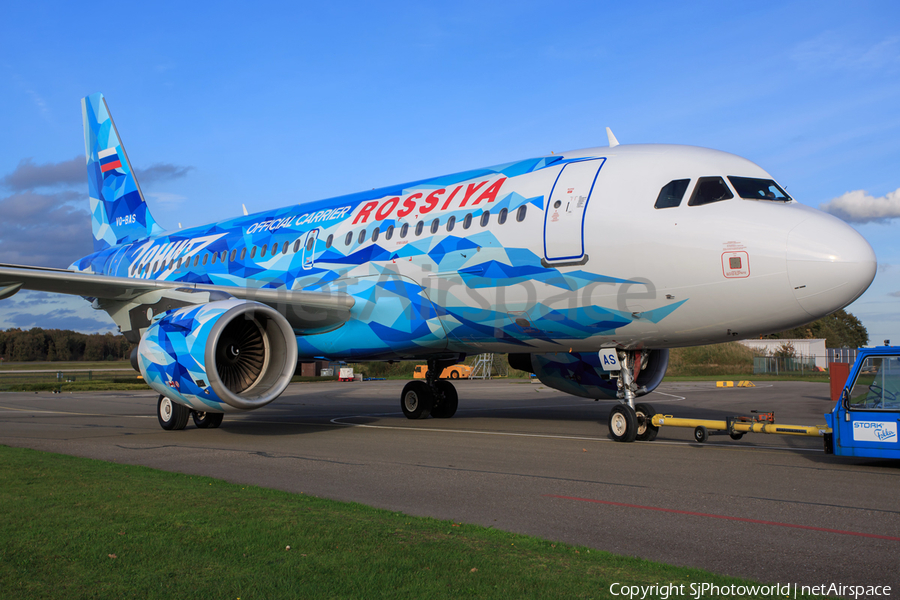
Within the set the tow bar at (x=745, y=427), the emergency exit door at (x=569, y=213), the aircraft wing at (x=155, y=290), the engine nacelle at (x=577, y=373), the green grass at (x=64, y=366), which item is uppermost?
the emergency exit door at (x=569, y=213)

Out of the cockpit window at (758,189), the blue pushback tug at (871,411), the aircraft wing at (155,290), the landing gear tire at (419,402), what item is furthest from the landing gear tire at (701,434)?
the landing gear tire at (419,402)

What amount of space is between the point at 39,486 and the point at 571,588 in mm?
5467

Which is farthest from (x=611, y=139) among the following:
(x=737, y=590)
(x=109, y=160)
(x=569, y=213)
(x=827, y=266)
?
(x=109, y=160)

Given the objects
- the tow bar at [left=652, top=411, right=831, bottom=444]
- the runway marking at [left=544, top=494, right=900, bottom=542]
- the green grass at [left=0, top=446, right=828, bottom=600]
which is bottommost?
the runway marking at [left=544, top=494, right=900, bottom=542]

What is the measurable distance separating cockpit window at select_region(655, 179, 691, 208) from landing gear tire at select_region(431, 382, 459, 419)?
769cm

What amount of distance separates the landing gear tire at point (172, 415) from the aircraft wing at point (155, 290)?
2.17 metres

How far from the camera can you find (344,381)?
149 ft

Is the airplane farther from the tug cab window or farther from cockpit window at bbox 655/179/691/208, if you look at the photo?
the tug cab window

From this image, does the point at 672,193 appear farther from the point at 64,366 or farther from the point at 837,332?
the point at 837,332

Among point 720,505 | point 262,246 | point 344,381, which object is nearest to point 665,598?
point 720,505

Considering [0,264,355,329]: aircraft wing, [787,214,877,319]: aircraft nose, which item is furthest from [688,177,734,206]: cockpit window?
[0,264,355,329]: aircraft wing

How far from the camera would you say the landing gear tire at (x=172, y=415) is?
1345 centimetres

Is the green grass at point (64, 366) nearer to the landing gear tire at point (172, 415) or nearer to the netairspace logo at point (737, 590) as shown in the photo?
the landing gear tire at point (172, 415)

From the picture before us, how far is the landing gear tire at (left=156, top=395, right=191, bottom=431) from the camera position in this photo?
13453 millimetres
